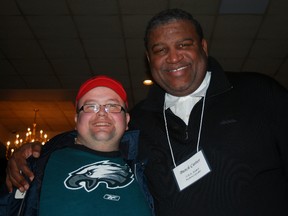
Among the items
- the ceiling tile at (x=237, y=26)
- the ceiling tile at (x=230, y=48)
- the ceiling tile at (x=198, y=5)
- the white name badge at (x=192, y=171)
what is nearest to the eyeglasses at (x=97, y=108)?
the white name badge at (x=192, y=171)

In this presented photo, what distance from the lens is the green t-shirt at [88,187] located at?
129cm

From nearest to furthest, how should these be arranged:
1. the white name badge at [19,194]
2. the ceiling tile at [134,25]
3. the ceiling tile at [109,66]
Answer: the white name badge at [19,194], the ceiling tile at [134,25], the ceiling tile at [109,66]

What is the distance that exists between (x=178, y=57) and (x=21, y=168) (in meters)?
1.03

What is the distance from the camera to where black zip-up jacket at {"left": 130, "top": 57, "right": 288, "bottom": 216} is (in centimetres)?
136

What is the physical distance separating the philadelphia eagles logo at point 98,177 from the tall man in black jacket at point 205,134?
0.71 feet

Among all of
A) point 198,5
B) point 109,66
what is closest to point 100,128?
point 198,5

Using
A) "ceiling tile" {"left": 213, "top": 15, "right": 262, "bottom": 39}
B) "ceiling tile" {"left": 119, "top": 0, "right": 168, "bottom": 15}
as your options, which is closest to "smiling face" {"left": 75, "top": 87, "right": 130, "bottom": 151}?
"ceiling tile" {"left": 119, "top": 0, "right": 168, "bottom": 15}

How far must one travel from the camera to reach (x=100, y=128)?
1.61 m

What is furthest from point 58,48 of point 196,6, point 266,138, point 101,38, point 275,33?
point 266,138

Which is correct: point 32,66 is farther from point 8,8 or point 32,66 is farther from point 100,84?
point 100,84

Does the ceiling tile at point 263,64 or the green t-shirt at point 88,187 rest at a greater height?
the ceiling tile at point 263,64

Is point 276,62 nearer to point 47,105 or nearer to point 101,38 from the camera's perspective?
point 101,38

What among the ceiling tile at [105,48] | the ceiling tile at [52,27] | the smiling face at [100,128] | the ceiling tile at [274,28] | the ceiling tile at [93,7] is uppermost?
the ceiling tile at [52,27]

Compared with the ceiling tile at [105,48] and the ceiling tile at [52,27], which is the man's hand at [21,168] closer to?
the ceiling tile at [52,27]
